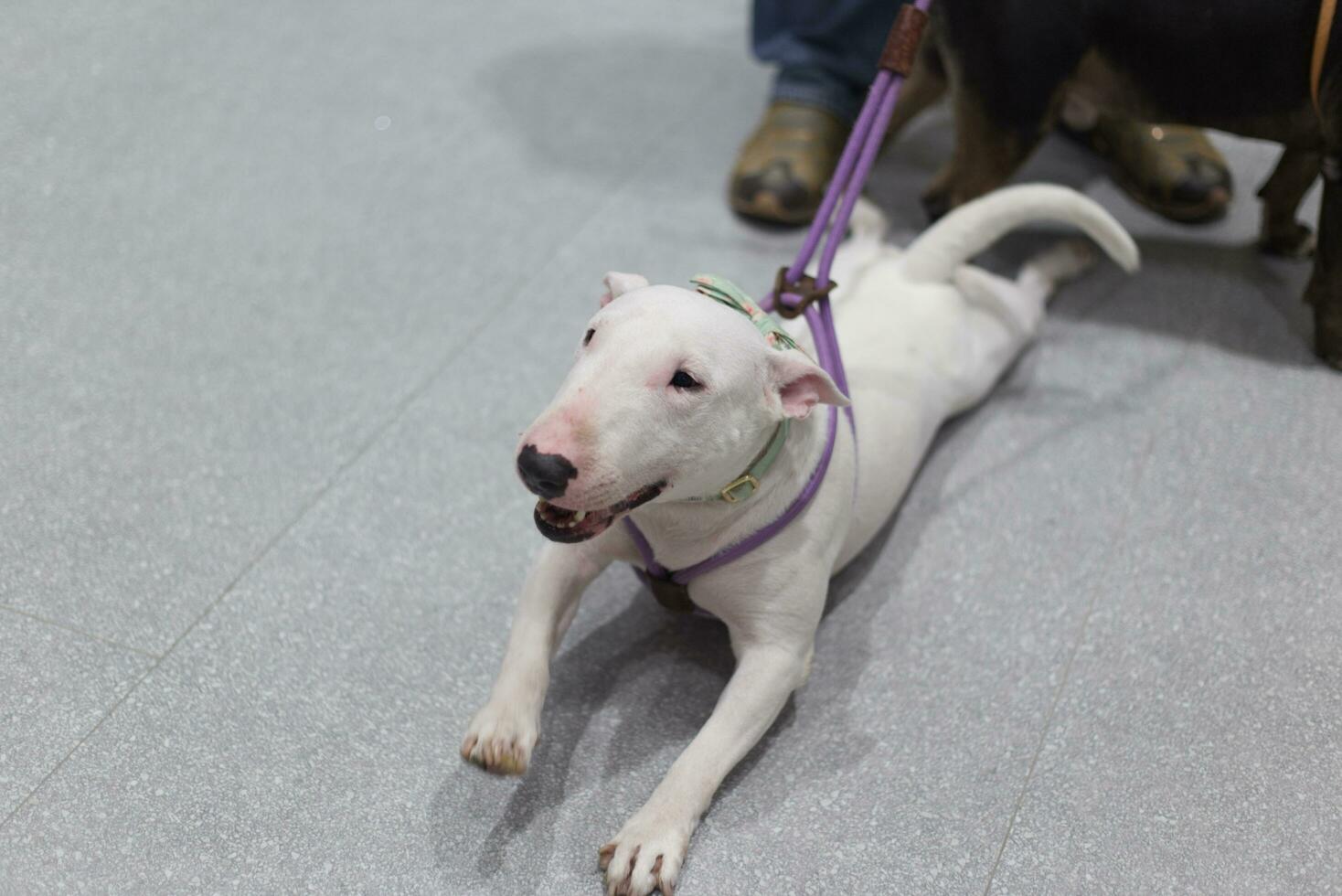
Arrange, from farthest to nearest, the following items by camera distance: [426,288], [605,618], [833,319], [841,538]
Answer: [426,288] → [833,319] → [605,618] → [841,538]

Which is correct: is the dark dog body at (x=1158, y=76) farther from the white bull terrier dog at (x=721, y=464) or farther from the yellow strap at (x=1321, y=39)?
the white bull terrier dog at (x=721, y=464)

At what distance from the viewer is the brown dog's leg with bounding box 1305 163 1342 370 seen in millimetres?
1472

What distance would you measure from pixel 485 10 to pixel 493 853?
1.76 meters

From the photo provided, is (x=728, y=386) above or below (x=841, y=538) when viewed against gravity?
above

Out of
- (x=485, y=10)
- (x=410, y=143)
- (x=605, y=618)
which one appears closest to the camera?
(x=605, y=618)

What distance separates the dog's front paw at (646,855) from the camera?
0.97 meters

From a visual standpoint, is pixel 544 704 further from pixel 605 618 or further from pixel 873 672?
pixel 873 672

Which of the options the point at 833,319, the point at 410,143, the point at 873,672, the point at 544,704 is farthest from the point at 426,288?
the point at 873,672

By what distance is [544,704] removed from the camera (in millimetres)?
1157

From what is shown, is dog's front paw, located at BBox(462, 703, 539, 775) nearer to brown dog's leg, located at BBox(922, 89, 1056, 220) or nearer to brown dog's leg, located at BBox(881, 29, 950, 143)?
brown dog's leg, located at BBox(922, 89, 1056, 220)

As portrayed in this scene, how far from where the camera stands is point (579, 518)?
2.99 ft

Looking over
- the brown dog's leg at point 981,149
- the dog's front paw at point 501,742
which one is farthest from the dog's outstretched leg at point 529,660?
the brown dog's leg at point 981,149

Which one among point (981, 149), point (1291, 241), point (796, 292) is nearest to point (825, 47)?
point (981, 149)

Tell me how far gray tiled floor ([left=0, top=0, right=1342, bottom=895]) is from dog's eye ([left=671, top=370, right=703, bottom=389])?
0.39 metres
